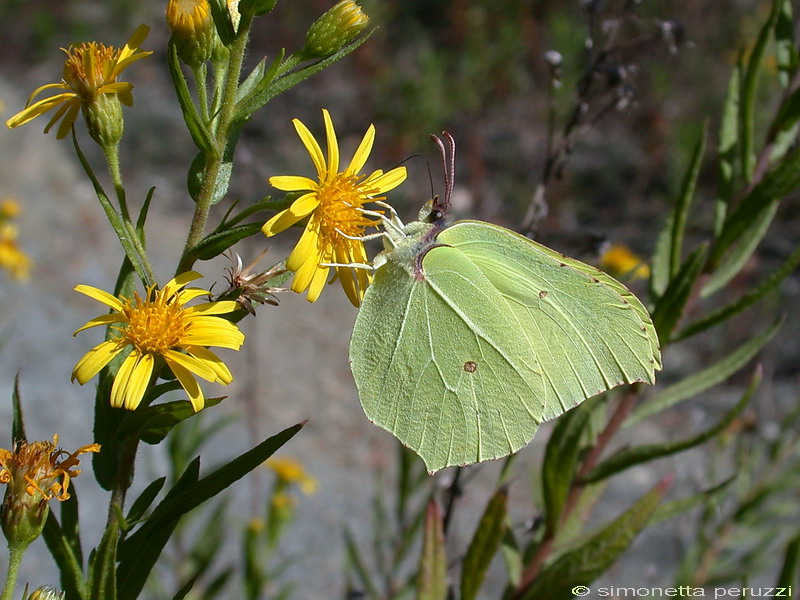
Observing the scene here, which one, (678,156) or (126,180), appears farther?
(126,180)

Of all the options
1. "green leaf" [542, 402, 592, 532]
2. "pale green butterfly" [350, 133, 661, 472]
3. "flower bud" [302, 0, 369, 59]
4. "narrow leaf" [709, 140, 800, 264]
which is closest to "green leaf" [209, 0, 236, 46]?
"flower bud" [302, 0, 369, 59]

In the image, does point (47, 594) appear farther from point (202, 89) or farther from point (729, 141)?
point (729, 141)

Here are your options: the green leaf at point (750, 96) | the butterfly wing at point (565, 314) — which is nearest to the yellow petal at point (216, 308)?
the butterfly wing at point (565, 314)

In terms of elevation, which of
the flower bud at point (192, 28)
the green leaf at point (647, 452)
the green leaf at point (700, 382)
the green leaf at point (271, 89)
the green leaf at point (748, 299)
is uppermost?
the flower bud at point (192, 28)

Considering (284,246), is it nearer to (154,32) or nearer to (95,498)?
(95,498)

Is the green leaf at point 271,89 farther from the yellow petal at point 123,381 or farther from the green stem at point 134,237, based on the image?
the yellow petal at point 123,381

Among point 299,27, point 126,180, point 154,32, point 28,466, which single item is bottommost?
point 28,466

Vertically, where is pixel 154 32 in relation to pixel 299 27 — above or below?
above

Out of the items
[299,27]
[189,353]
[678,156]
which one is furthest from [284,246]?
[189,353]
